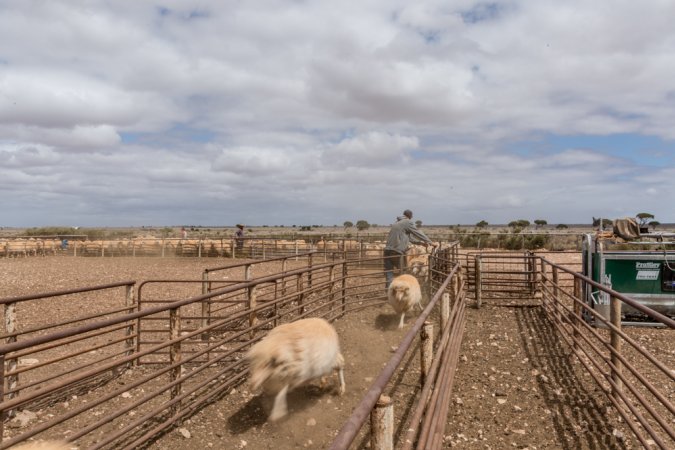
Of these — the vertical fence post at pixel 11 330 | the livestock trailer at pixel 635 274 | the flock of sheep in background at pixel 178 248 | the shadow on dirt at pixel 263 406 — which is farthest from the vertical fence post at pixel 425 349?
the flock of sheep in background at pixel 178 248

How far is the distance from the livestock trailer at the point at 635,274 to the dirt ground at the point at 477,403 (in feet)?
2.33

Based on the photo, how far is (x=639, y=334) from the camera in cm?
843

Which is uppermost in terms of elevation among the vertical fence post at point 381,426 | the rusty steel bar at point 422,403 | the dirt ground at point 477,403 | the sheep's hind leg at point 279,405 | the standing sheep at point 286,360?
the vertical fence post at point 381,426

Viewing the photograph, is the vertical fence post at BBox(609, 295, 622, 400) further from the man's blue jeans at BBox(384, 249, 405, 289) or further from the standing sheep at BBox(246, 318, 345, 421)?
the man's blue jeans at BBox(384, 249, 405, 289)

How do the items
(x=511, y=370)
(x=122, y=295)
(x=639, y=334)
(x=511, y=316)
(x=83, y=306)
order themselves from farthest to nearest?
(x=122, y=295)
(x=83, y=306)
(x=511, y=316)
(x=639, y=334)
(x=511, y=370)

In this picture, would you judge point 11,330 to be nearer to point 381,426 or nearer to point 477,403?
point 381,426

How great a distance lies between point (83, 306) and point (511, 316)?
36.7ft

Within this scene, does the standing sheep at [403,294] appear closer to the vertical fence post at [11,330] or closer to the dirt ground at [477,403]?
the dirt ground at [477,403]

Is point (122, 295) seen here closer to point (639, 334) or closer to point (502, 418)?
point (502, 418)

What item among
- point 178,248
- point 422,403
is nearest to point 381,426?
point 422,403

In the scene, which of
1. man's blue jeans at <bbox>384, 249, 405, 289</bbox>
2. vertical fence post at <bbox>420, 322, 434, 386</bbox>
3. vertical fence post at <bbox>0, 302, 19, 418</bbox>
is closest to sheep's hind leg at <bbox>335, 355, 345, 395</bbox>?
vertical fence post at <bbox>420, 322, 434, 386</bbox>

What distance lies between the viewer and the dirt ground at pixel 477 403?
4.43m

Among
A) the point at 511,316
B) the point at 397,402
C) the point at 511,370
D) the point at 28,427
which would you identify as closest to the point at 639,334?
the point at 511,316

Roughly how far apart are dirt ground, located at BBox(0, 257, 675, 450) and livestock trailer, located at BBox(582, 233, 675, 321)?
0.71 m
